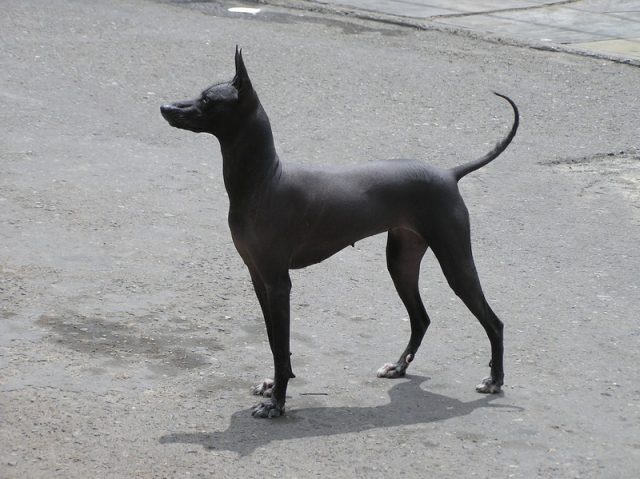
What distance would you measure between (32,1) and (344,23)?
3670 mm

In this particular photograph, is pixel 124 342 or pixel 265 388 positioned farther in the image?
pixel 124 342

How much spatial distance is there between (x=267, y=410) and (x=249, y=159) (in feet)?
3.85

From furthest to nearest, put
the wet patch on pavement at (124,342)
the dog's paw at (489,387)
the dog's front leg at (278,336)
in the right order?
the wet patch on pavement at (124,342), the dog's paw at (489,387), the dog's front leg at (278,336)

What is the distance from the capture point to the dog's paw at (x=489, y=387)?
5.89 meters

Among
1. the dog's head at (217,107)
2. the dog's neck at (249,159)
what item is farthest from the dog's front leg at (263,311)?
the dog's head at (217,107)

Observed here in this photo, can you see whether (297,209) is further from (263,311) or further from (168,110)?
(168,110)

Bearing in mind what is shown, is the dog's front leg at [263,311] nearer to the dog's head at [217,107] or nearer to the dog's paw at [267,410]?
the dog's paw at [267,410]

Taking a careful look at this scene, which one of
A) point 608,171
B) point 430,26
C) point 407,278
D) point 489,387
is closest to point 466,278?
point 407,278

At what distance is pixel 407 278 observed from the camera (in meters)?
6.11

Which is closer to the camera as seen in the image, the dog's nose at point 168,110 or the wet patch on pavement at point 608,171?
the dog's nose at point 168,110

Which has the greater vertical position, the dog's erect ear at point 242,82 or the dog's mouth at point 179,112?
the dog's erect ear at point 242,82

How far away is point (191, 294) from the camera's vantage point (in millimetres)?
7055

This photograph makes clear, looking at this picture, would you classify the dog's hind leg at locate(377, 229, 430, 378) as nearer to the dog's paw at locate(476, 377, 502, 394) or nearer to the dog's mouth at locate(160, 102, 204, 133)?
the dog's paw at locate(476, 377, 502, 394)

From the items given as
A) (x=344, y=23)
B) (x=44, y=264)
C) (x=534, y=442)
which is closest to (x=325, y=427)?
(x=534, y=442)
